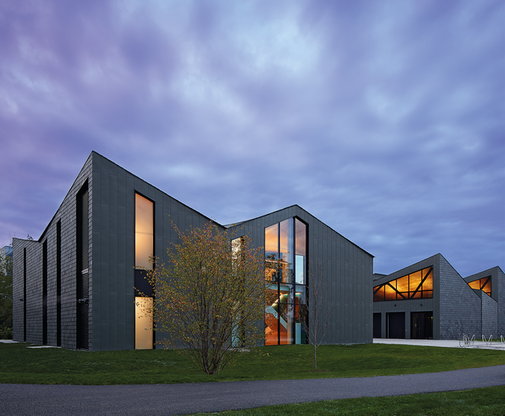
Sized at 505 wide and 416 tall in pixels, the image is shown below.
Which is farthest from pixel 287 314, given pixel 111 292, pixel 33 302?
A: pixel 33 302

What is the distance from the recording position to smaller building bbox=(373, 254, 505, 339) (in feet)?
136

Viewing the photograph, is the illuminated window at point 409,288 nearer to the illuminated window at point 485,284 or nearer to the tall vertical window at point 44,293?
the illuminated window at point 485,284

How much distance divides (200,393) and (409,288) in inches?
1537

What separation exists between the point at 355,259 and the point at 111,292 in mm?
18470

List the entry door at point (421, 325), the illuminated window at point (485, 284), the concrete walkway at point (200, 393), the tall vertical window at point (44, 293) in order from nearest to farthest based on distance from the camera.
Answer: the concrete walkway at point (200, 393)
the tall vertical window at point (44, 293)
the entry door at point (421, 325)
the illuminated window at point (485, 284)

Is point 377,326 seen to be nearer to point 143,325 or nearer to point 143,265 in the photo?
point 143,325

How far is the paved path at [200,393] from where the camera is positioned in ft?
25.7

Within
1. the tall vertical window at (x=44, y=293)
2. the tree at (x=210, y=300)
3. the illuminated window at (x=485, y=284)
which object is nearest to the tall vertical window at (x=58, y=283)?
the tall vertical window at (x=44, y=293)

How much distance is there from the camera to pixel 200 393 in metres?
9.59

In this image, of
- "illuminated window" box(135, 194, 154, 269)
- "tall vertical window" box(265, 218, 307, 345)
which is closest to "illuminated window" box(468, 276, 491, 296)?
"tall vertical window" box(265, 218, 307, 345)

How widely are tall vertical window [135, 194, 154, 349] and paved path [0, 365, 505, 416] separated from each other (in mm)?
11130

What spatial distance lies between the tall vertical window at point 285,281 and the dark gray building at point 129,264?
62 mm

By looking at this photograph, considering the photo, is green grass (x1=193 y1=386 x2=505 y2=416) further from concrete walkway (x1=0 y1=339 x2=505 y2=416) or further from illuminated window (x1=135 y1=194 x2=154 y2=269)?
illuminated window (x1=135 y1=194 x2=154 y2=269)

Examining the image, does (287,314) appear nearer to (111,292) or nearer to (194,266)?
(111,292)
